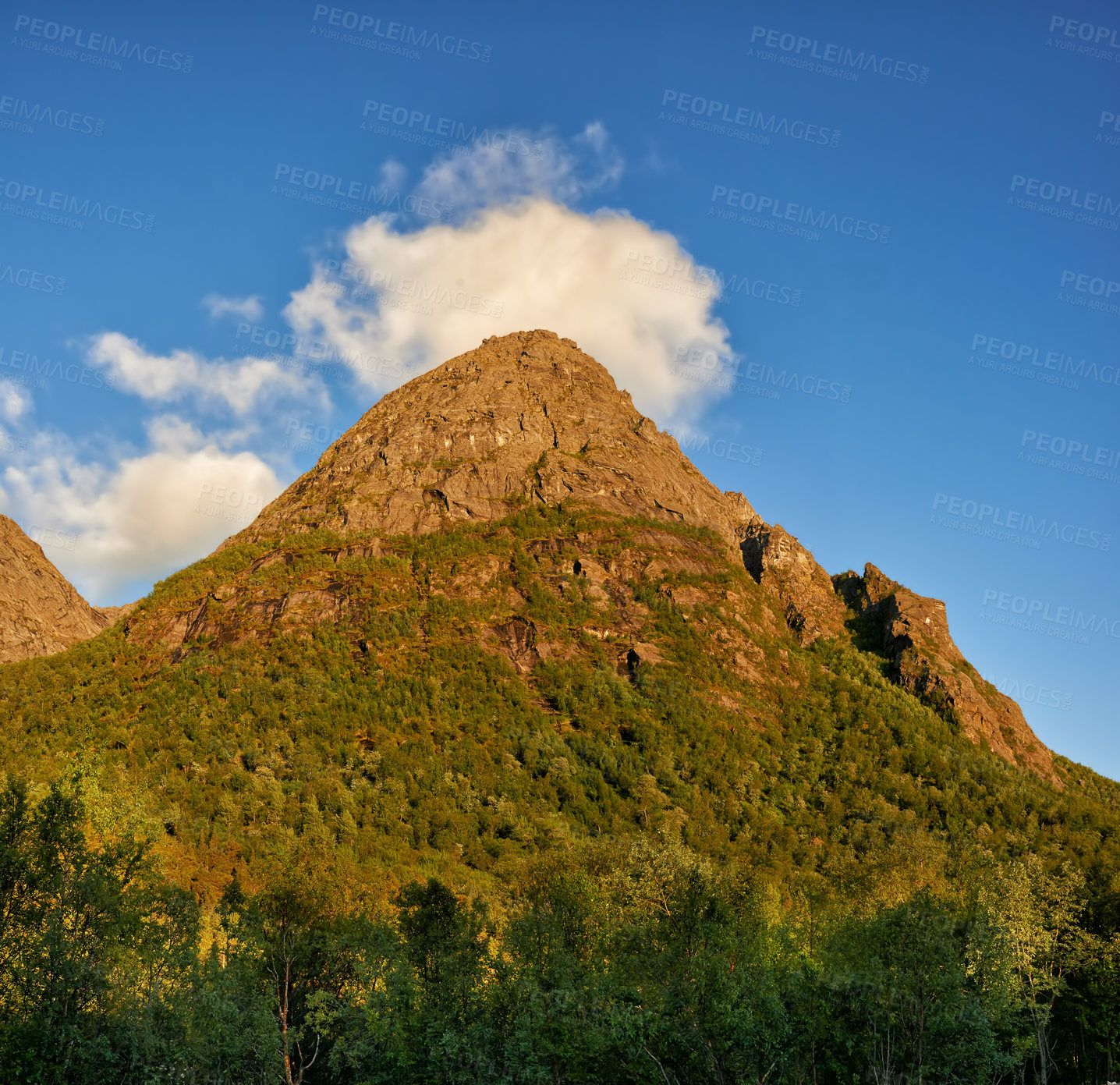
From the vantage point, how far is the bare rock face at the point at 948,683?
160750 millimetres

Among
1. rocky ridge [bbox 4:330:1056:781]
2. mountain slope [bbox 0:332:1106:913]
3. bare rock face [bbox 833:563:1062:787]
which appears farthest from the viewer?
bare rock face [bbox 833:563:1062:787]

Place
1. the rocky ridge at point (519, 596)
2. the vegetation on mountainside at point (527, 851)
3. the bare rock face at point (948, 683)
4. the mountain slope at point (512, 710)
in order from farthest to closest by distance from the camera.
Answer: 1. the bare rock face at point (948, 683)
2. the rocky ridge at point (519, 596)
3. the mountain slope at point (512, 710)
4. the vegetation on mountainside at point (527, 851)

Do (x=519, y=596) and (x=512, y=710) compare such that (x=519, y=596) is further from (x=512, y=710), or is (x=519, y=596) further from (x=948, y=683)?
(x=948, y=683)

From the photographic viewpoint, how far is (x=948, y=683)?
168 metres

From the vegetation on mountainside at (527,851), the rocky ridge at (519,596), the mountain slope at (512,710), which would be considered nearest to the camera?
the vegetation on mountainside at (527,851)

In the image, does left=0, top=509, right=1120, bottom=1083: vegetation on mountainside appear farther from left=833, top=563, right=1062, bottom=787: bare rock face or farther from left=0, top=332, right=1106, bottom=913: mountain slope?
left=833, top=563, right=1062, bottom=787: bare rock face

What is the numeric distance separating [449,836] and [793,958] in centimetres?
7294

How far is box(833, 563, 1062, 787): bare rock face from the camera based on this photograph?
527 feet

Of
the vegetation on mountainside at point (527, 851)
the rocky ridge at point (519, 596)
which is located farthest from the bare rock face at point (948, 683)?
the vegetation on mountainside at point (527, 851)

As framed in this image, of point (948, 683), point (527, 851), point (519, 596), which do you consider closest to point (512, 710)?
point (519, 596)

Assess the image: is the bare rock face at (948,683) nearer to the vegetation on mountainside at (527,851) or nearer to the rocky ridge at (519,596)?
the rocky ridge at (519,596)

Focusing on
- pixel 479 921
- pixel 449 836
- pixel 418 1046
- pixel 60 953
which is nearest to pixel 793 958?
pixel 479 921

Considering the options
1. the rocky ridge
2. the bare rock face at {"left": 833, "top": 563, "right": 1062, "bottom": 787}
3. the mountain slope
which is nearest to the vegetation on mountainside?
the mountain slope

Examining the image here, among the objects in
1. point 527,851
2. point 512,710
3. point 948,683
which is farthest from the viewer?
point 948,683
